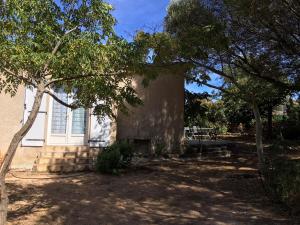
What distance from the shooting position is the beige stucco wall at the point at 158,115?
14.5 m

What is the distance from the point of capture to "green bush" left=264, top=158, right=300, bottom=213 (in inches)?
286

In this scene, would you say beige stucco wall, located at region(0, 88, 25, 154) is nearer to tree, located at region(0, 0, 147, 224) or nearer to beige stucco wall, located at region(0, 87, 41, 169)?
beige stucco wall, located at region(0, 87, 41, 169)

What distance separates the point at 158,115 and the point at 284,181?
7911mm

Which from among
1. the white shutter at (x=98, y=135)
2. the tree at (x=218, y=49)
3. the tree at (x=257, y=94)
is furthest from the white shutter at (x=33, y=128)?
the tree at (x=257, y=94)

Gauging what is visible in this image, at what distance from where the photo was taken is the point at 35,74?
5.96 meters

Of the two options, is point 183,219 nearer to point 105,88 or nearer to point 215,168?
point 105,88

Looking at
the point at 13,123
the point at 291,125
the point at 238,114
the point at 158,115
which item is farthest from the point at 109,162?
the point at 238,114

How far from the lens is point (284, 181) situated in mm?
7449

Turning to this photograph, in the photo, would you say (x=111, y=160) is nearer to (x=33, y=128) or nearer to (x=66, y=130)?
(x=66, y=130)

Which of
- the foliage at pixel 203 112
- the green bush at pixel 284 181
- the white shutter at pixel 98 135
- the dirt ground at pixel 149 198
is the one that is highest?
the foliage at pixel 203 112

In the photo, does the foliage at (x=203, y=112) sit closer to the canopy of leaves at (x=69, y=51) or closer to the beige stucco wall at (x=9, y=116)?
the beige stucco wall at (x=9, y=116)

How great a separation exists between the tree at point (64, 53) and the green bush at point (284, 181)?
10.5 ft

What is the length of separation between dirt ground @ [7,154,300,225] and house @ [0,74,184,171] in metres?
1.27

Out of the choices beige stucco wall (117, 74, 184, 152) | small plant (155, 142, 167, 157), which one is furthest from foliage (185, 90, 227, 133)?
small plant (155, 142, 167, 157)
